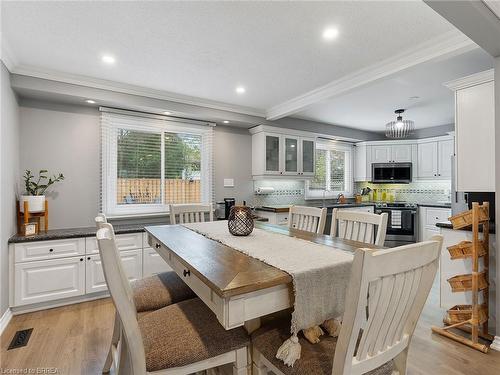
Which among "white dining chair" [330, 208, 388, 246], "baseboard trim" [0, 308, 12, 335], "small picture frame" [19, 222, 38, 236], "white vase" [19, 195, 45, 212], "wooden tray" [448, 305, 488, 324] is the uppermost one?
"white vase" [19, 195, 45, 212]

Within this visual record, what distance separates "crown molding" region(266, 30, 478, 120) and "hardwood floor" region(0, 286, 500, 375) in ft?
7.47

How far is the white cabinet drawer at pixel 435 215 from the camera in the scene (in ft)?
15.8

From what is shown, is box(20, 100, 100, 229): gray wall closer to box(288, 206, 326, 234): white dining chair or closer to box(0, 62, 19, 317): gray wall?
box(0, 62, 19, 317): gray wall

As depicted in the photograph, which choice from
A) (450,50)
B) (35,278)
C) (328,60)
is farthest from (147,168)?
(450,50)

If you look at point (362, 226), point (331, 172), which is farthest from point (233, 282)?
point (331, 172)

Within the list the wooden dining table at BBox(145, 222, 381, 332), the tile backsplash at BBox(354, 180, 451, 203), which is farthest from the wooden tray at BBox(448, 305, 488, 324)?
the tile backsplash at BBox(354, 180, 451, 203)

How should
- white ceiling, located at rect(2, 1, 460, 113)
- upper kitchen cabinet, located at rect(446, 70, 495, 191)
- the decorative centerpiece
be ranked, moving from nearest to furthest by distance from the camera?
1. white ceiling, located at rect(2, 1, 460, 113)
2. the decorative centerpiece
3. upper kitchen cabinet, located at rect(446, 70, 495, 191)

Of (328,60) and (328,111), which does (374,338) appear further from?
(328,111)

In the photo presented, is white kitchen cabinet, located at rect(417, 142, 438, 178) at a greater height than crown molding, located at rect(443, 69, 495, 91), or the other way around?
crown molding, located at rect(443, 69, 495, 91)

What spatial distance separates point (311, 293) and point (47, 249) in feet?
9.16

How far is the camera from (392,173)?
5.59 meters

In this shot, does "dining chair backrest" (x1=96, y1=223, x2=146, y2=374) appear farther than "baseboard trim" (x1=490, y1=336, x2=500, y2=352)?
No

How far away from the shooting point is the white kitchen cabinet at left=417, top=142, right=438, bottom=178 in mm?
5242

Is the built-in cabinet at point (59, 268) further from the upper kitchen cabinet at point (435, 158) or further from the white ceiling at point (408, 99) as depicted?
the upper kitchen cabinet at point (435, 158)
